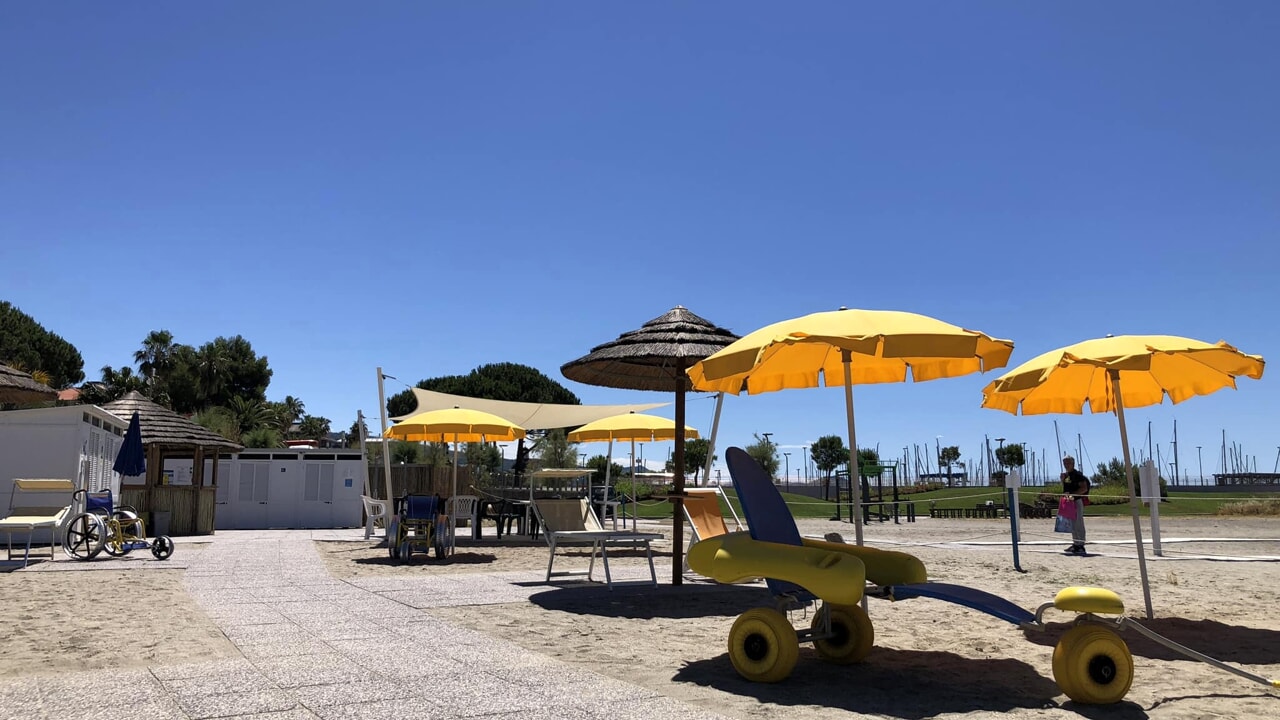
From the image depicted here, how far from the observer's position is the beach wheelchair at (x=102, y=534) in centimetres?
1036

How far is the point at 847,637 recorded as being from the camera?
4.61 metres

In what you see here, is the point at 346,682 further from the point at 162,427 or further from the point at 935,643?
the point at 162,427

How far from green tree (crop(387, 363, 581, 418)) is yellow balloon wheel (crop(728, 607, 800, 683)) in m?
41.8

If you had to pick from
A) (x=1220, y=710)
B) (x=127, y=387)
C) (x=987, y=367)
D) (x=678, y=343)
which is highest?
(x=127, y=387)

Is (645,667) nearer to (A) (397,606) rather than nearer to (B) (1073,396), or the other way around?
(A) (397,606)

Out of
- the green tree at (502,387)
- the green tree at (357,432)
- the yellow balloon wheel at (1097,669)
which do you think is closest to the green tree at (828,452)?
the green tree at (502,387)

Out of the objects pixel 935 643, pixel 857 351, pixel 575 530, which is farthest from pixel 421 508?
pixel 857 351

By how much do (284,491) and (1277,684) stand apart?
63.7ft

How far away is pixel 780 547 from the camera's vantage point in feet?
14.1

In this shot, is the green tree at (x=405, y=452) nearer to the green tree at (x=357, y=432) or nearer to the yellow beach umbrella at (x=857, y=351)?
the green tree at (x=357, y=432)

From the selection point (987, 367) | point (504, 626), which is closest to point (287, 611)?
point (504, 626)

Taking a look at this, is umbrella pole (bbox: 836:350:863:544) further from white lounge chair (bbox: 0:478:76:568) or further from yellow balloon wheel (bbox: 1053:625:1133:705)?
white lounge chair (bbox: 0:478:76:568)

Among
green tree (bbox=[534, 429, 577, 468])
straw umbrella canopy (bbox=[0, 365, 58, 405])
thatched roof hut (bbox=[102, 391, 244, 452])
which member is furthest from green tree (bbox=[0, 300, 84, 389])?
straw umbrella canopy (bbox=[0, 365, 58, 405])

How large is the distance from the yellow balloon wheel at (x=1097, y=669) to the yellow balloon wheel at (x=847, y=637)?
1.05 metres
